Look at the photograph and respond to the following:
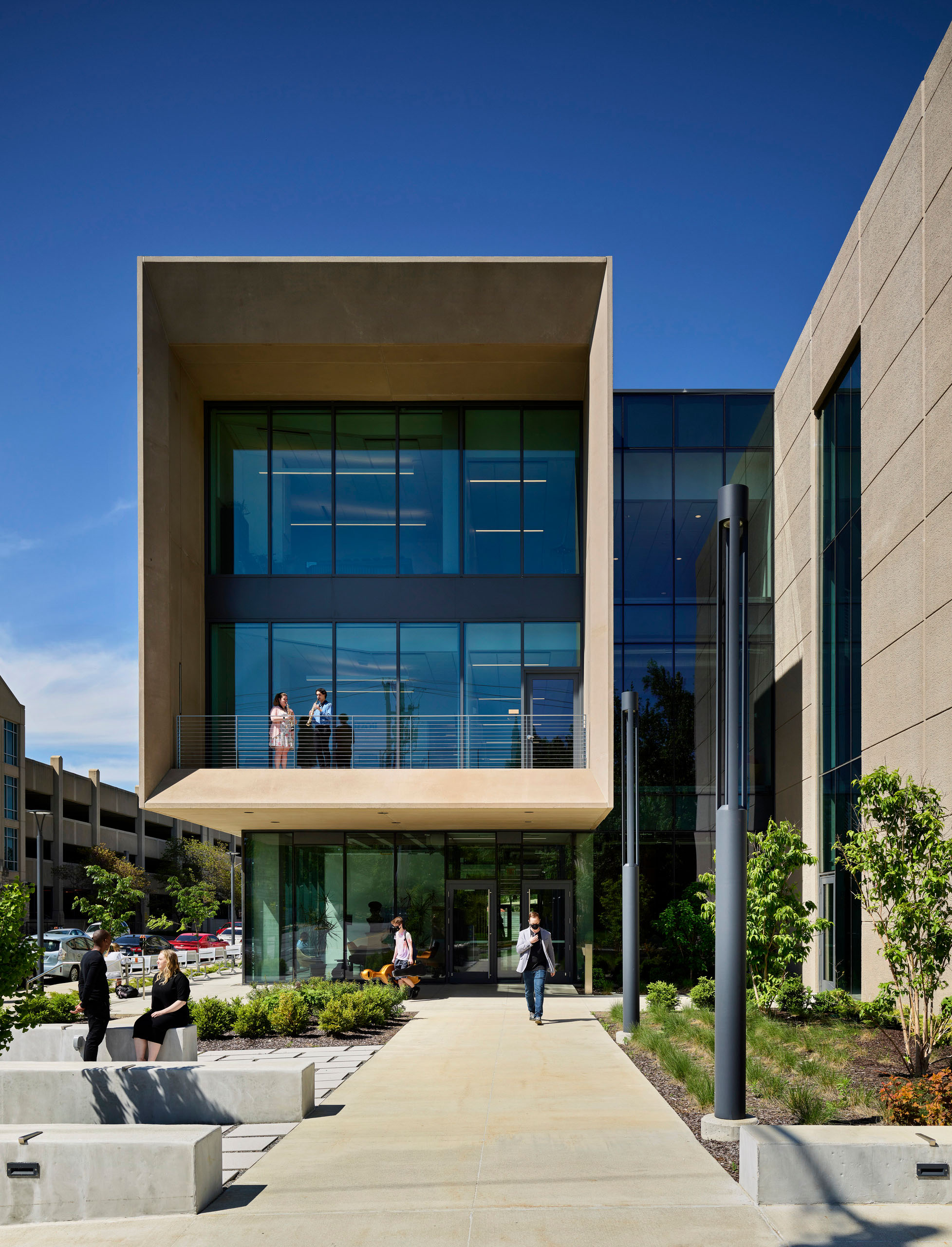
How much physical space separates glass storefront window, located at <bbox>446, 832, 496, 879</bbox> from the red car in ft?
74.9

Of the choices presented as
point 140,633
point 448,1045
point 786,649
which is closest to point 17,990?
point 448,1045

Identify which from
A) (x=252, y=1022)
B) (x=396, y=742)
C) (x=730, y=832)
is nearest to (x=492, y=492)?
(x=396, y=742)

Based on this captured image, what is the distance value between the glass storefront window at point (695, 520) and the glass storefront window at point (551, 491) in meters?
2.89

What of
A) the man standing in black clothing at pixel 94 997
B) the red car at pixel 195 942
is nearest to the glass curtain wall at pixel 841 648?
the man standing in black clothing at pixel 94 997

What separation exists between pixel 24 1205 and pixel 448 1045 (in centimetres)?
933

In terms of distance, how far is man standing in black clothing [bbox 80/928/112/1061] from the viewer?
1163 centimetres

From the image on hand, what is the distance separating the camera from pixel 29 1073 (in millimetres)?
10094

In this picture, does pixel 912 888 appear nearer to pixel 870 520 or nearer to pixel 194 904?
pixel 870 520

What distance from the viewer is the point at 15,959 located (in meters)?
9.16

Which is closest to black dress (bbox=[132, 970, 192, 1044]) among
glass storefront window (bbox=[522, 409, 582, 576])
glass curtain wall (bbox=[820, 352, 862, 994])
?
glass curtain wall (bbox=[820, 352, 862, 994])

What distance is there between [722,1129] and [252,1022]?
29.0 feet

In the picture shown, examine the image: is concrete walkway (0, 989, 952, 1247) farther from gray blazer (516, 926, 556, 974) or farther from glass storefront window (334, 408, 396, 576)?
glass storefront window (334, 408, 396, 576)

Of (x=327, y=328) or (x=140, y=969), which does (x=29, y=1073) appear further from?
(x=140, y=969)

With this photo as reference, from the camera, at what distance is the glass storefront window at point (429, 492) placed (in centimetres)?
2525
